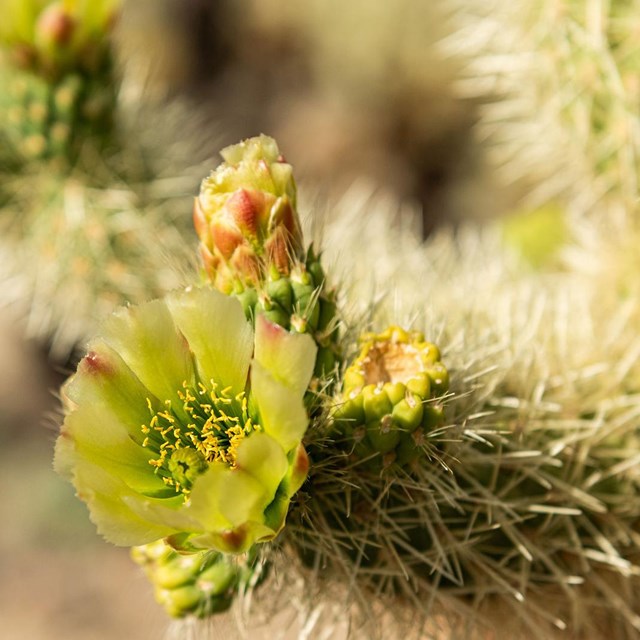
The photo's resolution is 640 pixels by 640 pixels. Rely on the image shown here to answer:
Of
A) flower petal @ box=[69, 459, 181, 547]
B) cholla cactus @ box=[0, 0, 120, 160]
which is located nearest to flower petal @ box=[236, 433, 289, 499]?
flower petal @ box=[69, 459, 181, 547]

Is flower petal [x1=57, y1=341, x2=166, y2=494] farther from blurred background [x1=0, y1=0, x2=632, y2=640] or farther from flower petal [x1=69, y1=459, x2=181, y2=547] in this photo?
blurred background [x1=0, y1=0, x2=632, y2=640]

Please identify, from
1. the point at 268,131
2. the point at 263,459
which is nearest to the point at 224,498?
the point at 263,459

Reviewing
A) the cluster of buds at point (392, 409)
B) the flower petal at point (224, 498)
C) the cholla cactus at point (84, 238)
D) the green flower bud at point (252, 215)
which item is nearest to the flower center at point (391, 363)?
the cluster of buds at point (392, 409)

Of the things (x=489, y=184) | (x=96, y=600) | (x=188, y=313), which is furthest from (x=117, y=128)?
(x=96, y=600)

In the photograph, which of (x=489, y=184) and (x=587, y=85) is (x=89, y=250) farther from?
(x=489, y=184)

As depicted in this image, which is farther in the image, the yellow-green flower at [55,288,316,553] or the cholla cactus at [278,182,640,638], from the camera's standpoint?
the cholla cactus at [278,182,640,638]

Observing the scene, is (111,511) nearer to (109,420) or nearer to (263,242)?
(109,420)

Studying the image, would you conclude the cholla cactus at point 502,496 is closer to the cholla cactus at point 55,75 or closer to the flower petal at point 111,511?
the flower petal at point 111,511
